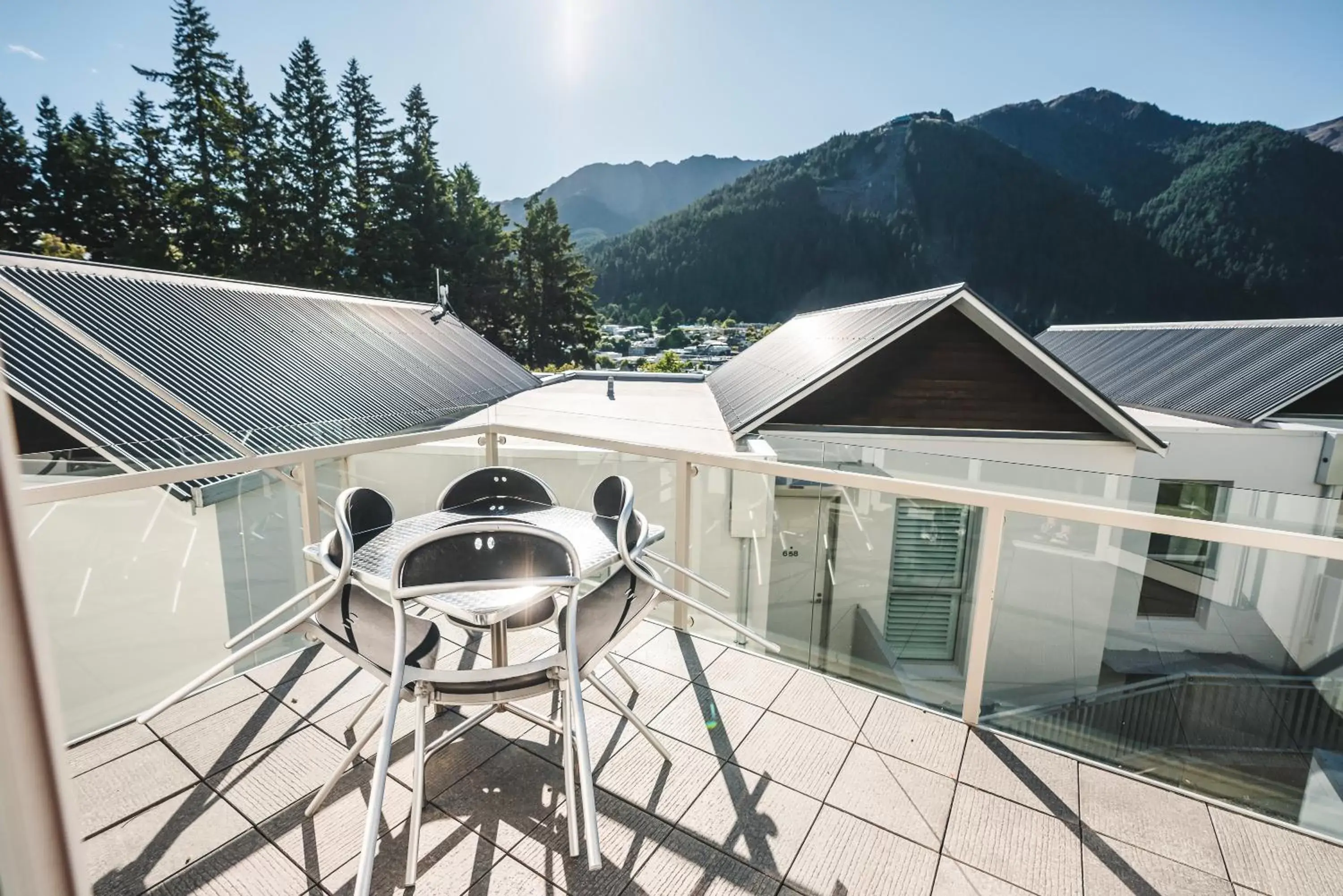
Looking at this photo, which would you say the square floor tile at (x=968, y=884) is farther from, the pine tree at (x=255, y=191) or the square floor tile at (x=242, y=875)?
the pine tree at (x=255, y=191)

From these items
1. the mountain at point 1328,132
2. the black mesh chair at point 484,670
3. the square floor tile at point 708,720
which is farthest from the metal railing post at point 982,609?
the mountain at point 1328,132

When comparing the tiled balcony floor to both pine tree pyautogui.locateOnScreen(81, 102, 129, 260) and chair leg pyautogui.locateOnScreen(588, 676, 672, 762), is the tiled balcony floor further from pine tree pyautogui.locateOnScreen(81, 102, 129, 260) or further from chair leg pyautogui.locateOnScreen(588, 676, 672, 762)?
pine tree pyautogui.locateOnScreen(81, 102, 129, 260)

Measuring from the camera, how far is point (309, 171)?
26312 millimetres

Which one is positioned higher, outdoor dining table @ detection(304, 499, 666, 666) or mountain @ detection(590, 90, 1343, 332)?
mountain @ detection(590, 90, 1343, 332)

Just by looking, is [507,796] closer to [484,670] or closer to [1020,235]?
[484,670]

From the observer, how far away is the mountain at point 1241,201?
52.4 m

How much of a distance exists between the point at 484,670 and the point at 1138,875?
7.02 ft

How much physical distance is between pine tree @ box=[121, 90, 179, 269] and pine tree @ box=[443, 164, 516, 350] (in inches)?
399

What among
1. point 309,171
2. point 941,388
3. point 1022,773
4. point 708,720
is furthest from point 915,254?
point 708,720

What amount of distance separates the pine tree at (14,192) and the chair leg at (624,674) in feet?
101

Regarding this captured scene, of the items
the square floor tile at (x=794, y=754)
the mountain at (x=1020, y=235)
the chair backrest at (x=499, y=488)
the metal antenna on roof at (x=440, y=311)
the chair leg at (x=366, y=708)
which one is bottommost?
the square floor tile at (x=794, y=754)

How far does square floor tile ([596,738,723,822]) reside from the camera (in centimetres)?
225

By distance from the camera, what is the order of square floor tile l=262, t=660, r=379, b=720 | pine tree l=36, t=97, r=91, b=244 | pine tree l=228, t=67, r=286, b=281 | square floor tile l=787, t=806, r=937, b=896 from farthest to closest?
pine tree l=228, t=67, r=286, b=281
pine tree l=36, t=97, r=91, b=244
square floor tile l=262, t=660, r=379, b=720
square floor tile l=787, t=806, r=937, b=896

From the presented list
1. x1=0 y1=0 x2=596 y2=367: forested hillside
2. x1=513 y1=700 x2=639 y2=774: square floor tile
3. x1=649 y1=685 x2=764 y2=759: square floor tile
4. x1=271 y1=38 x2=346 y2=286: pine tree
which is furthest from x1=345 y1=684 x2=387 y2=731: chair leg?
x1=271 y1=38 x2=346 y2=286: pine tree
